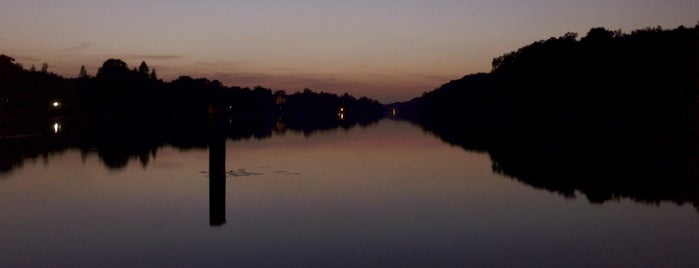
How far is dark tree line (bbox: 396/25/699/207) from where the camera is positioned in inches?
1070

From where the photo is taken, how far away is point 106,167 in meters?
30.6

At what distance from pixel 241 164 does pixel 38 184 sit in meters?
12.1

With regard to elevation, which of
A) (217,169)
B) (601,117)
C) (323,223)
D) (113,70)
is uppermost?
(113,70)

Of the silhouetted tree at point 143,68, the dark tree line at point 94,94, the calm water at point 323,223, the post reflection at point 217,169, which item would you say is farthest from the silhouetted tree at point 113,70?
the post reflection at point 217,169

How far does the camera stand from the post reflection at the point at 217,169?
51.0 feet

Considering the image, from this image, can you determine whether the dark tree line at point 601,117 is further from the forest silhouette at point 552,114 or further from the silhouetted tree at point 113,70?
the silhouetted tree at point 113,70

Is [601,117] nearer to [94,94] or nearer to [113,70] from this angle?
[94,94]

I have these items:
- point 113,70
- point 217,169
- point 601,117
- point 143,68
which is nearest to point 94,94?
point 113,70

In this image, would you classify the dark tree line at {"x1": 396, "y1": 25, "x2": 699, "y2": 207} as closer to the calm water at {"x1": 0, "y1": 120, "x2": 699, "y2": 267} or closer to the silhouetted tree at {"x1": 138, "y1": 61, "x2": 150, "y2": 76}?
the calm water at {"x1": 0, "y1": 120, "x2": 699, "y2": 267}

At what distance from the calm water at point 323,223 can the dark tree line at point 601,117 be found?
439cm

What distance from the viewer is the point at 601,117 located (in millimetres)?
88312

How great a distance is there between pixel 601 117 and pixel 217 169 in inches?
3308

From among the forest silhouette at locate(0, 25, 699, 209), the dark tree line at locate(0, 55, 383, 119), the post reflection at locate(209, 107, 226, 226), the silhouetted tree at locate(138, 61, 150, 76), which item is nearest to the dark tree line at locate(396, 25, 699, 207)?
the forest silhouette at locate(0, 25, 699, 209)

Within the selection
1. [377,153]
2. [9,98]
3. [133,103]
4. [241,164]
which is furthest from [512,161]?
[133,103]
